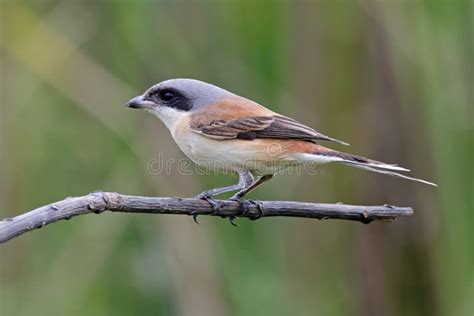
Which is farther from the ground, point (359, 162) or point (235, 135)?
point (235, 135)

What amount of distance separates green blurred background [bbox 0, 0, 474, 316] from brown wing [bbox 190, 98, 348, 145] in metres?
0.66

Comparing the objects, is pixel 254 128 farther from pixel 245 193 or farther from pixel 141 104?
pixel 141 104

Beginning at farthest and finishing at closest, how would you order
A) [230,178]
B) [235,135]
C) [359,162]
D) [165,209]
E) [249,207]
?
[230,178] → [235,135] → [359,162] → [249,207] → [165,209]

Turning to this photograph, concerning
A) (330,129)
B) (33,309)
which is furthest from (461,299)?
(33,309)

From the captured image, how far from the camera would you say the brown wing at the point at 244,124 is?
302cm

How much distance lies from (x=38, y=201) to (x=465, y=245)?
7.64 feet

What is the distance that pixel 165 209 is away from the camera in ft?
6.68

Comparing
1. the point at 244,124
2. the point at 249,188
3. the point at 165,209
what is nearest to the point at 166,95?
the point at 244,124

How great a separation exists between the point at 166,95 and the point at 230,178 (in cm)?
73

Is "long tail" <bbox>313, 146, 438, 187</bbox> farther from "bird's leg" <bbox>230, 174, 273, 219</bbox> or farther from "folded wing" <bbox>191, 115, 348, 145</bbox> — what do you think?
"bird's leg" <bbox>230, 174, 273, 219</bbox>

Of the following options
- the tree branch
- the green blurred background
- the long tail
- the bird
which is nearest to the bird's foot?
the tree branch

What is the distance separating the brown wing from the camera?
3.02 m

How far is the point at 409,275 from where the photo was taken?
360 cm

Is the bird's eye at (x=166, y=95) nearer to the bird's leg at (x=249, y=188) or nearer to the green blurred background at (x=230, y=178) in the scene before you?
the green blurred background at (x=230, y=178)
